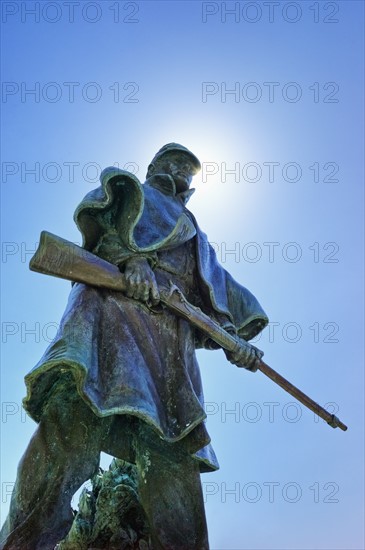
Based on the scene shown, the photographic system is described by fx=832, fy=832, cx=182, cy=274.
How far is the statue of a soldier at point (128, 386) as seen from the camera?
5.39 m

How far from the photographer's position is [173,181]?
7.18m

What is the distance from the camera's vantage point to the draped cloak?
551 centimetres

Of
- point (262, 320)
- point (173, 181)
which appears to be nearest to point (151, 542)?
point (262, 320)

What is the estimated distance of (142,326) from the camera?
6.04m

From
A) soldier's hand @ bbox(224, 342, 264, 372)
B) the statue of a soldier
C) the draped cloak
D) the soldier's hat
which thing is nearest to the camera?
the statue of a soldier

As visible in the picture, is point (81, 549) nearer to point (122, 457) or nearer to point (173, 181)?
point (122, 457)

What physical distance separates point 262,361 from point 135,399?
142cm

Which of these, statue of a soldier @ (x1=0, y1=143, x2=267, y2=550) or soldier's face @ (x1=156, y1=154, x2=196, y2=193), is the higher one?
soldier's face @ (x1=156, y1=154, x2=196, y2=193)

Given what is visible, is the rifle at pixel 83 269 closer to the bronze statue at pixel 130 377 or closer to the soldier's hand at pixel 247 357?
the bronze statue at pixel 130 377

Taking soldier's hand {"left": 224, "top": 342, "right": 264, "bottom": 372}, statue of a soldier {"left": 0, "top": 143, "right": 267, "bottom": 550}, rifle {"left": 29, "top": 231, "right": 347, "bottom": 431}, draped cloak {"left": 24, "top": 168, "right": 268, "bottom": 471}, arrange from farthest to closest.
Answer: soldier's hand {"left": 224, "top": 342, "right": 264, "bottom": 372}
rifle {"left": 29, "top": 231, "right": 347, "bottom": 431}
draped cloak {"left": 24, "top": 168, "right": 268, "bottom": 471}
statue of a soldier {"left": 0, "top": 143, "right": 267, "bottom": 550}

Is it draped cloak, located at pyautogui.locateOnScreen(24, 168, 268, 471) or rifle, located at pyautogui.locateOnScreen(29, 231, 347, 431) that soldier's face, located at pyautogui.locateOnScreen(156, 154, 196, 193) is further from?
rifle, located at pyautogui.locateOnScreen(29, 231, 347, 431)

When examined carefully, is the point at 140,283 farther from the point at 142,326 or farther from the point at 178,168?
the point at 178,168

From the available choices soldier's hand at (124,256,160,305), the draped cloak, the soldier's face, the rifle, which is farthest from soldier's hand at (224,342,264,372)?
the soldier's face

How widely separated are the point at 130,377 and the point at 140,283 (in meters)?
0.71
